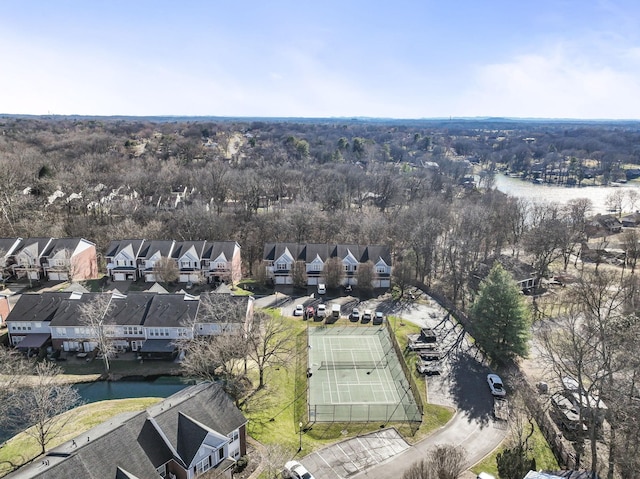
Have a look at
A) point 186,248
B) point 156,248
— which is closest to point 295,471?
point 186,248

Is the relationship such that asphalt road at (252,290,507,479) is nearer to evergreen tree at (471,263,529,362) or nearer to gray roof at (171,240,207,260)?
evergreen tree at (471,263,529,362)

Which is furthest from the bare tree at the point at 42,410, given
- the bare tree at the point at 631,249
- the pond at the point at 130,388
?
the bare tree at the point at 631,249

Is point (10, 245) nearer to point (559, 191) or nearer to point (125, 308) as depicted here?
point (125, 308)

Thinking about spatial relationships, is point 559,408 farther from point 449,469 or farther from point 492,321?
point 449,469

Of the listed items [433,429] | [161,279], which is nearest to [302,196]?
[161,279]

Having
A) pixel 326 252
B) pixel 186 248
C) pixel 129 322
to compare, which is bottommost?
pixel 129 322

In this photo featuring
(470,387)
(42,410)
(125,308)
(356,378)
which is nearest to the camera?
(42,410)

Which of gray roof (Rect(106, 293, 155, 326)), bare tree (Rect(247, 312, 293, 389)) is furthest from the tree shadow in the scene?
gray roof (Rect(106, 293, 155, 326))
